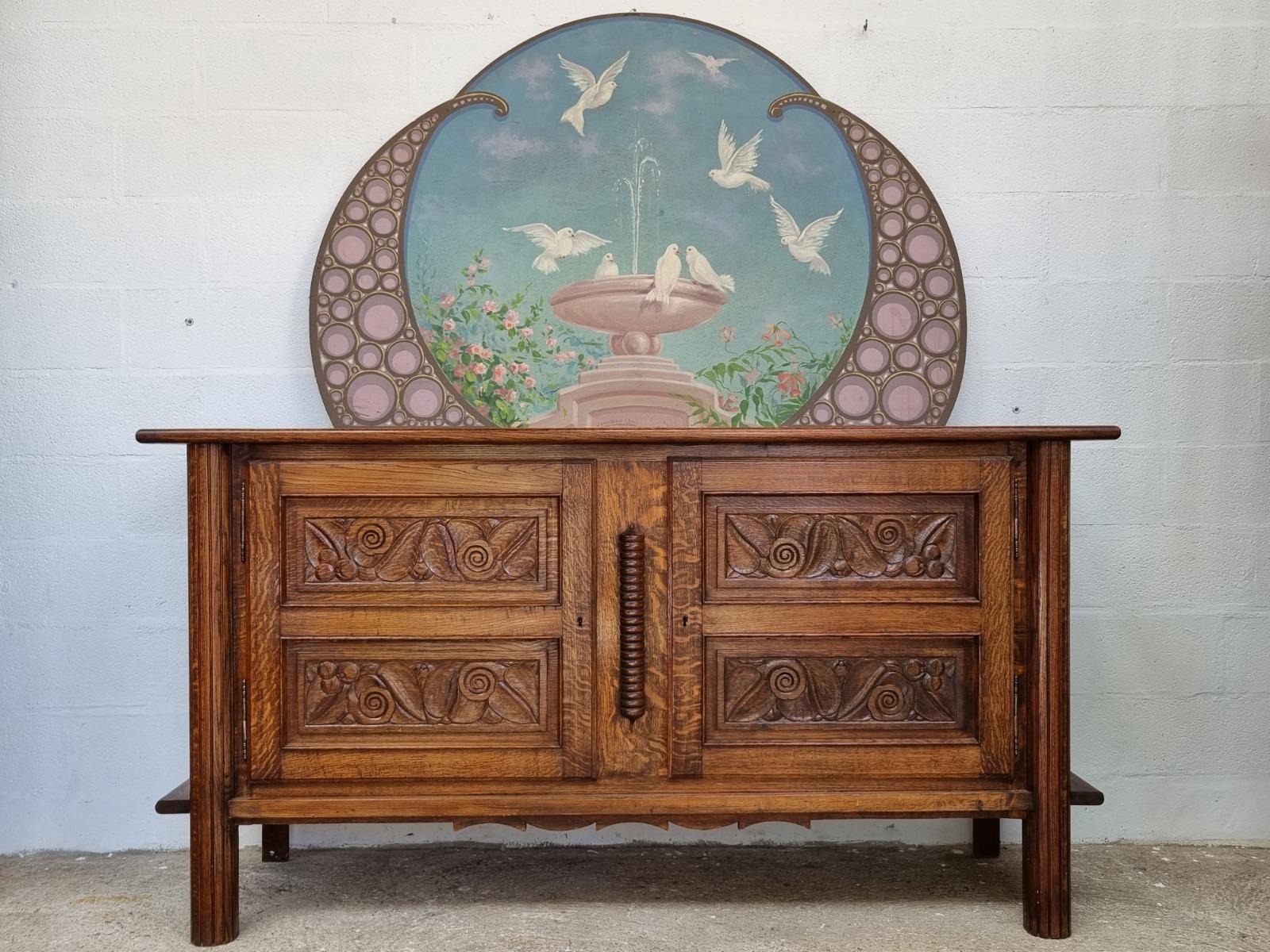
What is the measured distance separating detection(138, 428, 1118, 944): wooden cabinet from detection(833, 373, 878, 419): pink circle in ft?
1.76

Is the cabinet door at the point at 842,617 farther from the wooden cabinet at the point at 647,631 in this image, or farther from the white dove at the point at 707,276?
the white dove at the point at 707,276

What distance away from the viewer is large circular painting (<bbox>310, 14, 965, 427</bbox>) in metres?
2.41

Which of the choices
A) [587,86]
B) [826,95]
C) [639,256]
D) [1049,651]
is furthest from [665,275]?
[1049,651]

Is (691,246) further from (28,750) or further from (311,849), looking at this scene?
(28,750)

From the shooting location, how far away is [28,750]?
2467mm

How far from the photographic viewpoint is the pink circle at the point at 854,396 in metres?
2.41

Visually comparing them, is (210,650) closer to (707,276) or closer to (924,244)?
(707,276)

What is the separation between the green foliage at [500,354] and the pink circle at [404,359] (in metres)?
0.08

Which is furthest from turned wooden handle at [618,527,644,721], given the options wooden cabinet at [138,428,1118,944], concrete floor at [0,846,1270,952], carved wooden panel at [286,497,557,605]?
concrete floor at [0,846,1270,952]

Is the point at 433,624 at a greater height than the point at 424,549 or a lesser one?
lesser

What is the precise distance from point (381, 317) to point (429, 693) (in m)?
0.98

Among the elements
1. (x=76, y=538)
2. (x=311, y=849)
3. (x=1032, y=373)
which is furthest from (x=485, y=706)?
(x=1032, y=373)

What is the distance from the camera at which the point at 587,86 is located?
2.45 m

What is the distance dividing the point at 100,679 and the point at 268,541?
3.14 ft
